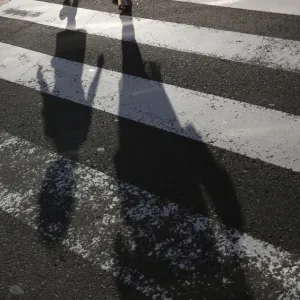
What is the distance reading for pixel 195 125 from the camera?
13.3ft

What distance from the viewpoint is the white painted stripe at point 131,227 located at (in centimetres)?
283

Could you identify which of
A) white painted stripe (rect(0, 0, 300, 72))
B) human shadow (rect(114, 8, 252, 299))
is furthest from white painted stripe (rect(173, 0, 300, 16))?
human shadow (rect(114, 8, 252, 299))

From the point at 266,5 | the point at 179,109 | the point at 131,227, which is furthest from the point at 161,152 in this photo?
the point at 266,5

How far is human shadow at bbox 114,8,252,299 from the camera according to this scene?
2.85 meters

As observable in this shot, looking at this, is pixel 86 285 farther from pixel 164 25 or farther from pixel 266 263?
pixel 164 25

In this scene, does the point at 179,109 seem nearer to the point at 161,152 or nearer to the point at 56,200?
the point at 161,152

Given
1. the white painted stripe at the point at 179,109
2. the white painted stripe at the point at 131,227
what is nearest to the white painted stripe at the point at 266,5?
the white painted stripe at the point at 179,109

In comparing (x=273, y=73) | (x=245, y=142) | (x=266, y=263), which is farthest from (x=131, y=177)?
(x=273, y=73)

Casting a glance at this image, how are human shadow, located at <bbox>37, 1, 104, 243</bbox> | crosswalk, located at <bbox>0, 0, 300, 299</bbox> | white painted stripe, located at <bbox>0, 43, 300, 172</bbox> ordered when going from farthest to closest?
white painted stripe, located at <bbox>0, 43, 300, 172</bbox> < human shadow, located at <bbox>37, 1, 104, 243</bbox> < crosswalk, located at <bbox>0, 0, 300, 299</bbox>

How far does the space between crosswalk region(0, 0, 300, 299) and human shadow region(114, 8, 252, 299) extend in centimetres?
1

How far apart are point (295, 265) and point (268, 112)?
177 cm

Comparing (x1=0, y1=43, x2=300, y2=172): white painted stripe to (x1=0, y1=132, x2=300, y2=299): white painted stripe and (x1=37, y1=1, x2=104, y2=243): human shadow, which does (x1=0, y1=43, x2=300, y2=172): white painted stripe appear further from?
(x1=0, y1=132, x2=300, y2=299): white painted stripe

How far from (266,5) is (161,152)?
333cm

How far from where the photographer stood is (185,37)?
5.38 m
